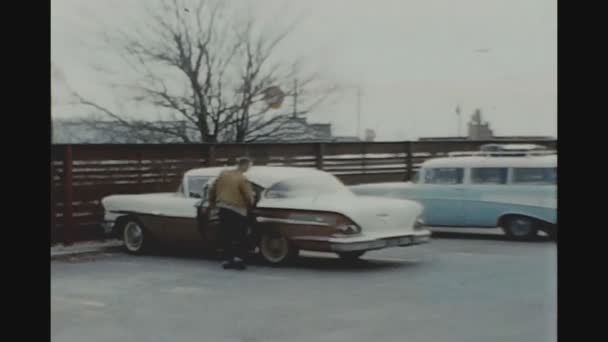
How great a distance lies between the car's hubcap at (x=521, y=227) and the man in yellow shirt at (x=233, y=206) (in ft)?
4.26

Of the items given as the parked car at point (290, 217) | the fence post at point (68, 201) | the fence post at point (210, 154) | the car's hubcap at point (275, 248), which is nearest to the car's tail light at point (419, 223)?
the parked car at point (290, 217)

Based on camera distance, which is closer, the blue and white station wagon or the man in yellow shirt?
the blue and white station wagon

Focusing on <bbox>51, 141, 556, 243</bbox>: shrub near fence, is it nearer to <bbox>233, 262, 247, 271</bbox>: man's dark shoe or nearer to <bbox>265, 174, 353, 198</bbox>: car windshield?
<bbox>265, 174, 353, 198</bbox>: car windshield

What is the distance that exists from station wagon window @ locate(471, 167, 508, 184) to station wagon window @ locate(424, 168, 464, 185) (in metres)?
0.07

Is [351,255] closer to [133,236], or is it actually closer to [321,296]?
[321,296]

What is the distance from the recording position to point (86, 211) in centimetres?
463

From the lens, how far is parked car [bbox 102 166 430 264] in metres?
4.14

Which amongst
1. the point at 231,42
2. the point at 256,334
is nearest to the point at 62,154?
the point at 231,42

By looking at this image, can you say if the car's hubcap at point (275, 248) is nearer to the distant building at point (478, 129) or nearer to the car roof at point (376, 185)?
the car roof at point (376, 185)

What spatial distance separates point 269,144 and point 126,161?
31.3 inches

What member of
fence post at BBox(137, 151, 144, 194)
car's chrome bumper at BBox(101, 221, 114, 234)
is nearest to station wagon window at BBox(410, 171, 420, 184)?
fence post at BBox(137, 151, 144, 194)

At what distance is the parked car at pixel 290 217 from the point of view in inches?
163

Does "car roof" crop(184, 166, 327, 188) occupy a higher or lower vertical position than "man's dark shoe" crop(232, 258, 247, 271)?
higher
